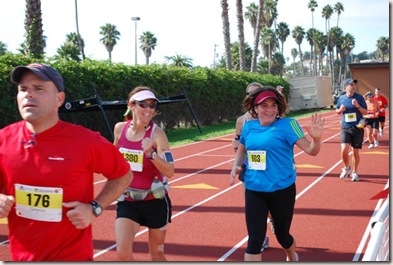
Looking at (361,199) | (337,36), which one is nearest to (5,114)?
(361,199)

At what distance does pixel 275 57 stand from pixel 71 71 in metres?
77.1

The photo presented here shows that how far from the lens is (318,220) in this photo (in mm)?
8922

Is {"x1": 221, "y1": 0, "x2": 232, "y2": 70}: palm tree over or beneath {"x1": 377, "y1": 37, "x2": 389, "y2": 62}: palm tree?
beneath

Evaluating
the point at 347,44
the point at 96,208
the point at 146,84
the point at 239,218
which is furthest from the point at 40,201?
the point at 347,44

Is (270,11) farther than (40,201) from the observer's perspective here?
Yes

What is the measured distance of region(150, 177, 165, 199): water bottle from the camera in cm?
535

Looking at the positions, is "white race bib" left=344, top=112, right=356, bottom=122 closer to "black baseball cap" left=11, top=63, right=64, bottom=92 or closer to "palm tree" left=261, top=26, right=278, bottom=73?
"black baseball cap" left=11, top=63, right=64, bottom=92

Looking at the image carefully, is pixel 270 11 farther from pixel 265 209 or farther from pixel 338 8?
pixel 265 209

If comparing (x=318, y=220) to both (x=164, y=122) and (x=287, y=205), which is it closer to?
(x=287, y=205)

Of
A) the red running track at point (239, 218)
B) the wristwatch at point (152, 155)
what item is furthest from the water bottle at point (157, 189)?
the red running track at point (239, 218)

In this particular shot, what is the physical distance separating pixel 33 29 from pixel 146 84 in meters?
5.75

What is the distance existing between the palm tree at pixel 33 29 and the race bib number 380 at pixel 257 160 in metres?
14.3

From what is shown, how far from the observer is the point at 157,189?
536 centimetres

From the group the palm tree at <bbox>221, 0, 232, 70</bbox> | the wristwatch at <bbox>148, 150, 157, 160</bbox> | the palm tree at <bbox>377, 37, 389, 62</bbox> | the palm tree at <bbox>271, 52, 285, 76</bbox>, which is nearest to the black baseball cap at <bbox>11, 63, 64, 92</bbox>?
the wristwatch at <bbox>148, 150, 157, 160</bbox>
